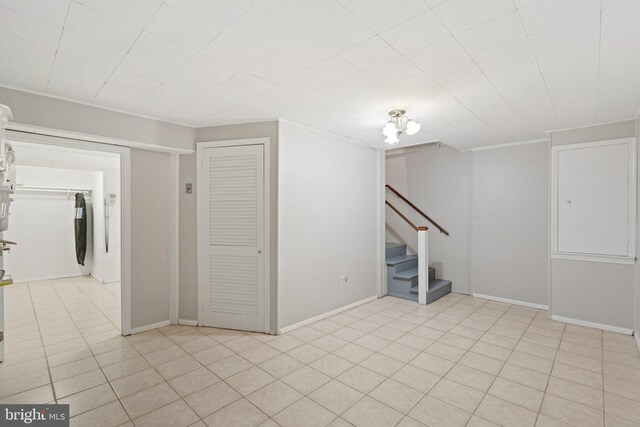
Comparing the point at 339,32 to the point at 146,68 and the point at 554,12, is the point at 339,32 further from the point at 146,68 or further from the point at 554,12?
the point at 146,68

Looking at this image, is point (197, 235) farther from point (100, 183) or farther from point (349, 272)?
point (100, 183)

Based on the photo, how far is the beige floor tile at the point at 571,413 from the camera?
194 centimetres

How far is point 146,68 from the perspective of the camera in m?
2.13

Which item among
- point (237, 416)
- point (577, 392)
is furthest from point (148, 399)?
point (577, 392)

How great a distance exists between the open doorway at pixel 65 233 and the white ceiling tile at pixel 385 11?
15.7 feet

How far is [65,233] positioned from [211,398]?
603 centimetres

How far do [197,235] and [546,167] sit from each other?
16.0ft

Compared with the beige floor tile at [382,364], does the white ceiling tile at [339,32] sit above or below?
above

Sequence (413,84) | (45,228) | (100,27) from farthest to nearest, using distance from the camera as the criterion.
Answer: (45,228)
(413,84)
(100,27)

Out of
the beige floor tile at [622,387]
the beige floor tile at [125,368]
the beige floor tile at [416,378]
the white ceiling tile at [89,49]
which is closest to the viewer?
the white ceiling tile at [89,49]

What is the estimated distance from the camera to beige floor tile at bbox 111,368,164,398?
2268mm

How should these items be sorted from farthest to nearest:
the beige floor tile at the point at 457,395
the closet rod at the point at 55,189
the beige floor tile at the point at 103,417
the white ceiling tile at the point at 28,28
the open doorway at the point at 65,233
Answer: the closet rod at the point at 55,189 → the open doorway at the point at 65,233 → the beige floor tile at the point at 457,395 → the beige floor tile at the point at 103,417 → the white ceiling tile at the point at 28,28

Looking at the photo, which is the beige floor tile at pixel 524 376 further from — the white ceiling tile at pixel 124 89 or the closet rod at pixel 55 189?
the closet rod at pixel 55 189

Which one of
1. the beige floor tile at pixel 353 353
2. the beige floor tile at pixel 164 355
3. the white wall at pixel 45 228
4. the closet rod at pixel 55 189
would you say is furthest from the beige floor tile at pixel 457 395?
the closet rod at pixel 55 189
